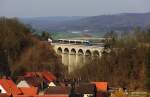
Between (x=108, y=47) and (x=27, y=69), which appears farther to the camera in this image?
(x=108, y=47)

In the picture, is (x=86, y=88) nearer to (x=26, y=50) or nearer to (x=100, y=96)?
(x=100, y=96)

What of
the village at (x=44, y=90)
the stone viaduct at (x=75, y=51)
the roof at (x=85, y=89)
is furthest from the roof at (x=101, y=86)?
the stone viaduct at (x=75, y=51)

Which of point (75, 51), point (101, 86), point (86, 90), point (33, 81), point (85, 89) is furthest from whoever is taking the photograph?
point (75, 51)

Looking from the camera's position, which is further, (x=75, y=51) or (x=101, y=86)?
(x=75, y=51)

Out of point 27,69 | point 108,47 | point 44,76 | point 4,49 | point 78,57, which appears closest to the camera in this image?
point 44,76

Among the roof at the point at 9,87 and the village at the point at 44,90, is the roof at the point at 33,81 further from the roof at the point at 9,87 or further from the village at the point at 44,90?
the roof at the point at 9,87

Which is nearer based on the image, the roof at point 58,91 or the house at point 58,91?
the house at point 58,91

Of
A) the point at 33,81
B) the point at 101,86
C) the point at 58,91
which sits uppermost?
the point at 58,91

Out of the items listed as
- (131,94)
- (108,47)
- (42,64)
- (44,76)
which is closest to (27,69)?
(42,64)

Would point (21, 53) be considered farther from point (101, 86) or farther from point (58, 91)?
point (58, 91)

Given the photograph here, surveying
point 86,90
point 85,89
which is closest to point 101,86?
point 85,89

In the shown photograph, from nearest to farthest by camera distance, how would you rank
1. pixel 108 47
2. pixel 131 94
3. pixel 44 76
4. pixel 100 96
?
1. pixel 100 96
2. pixel 131 94
3. pixel 44 76
4. pixel 108 47
